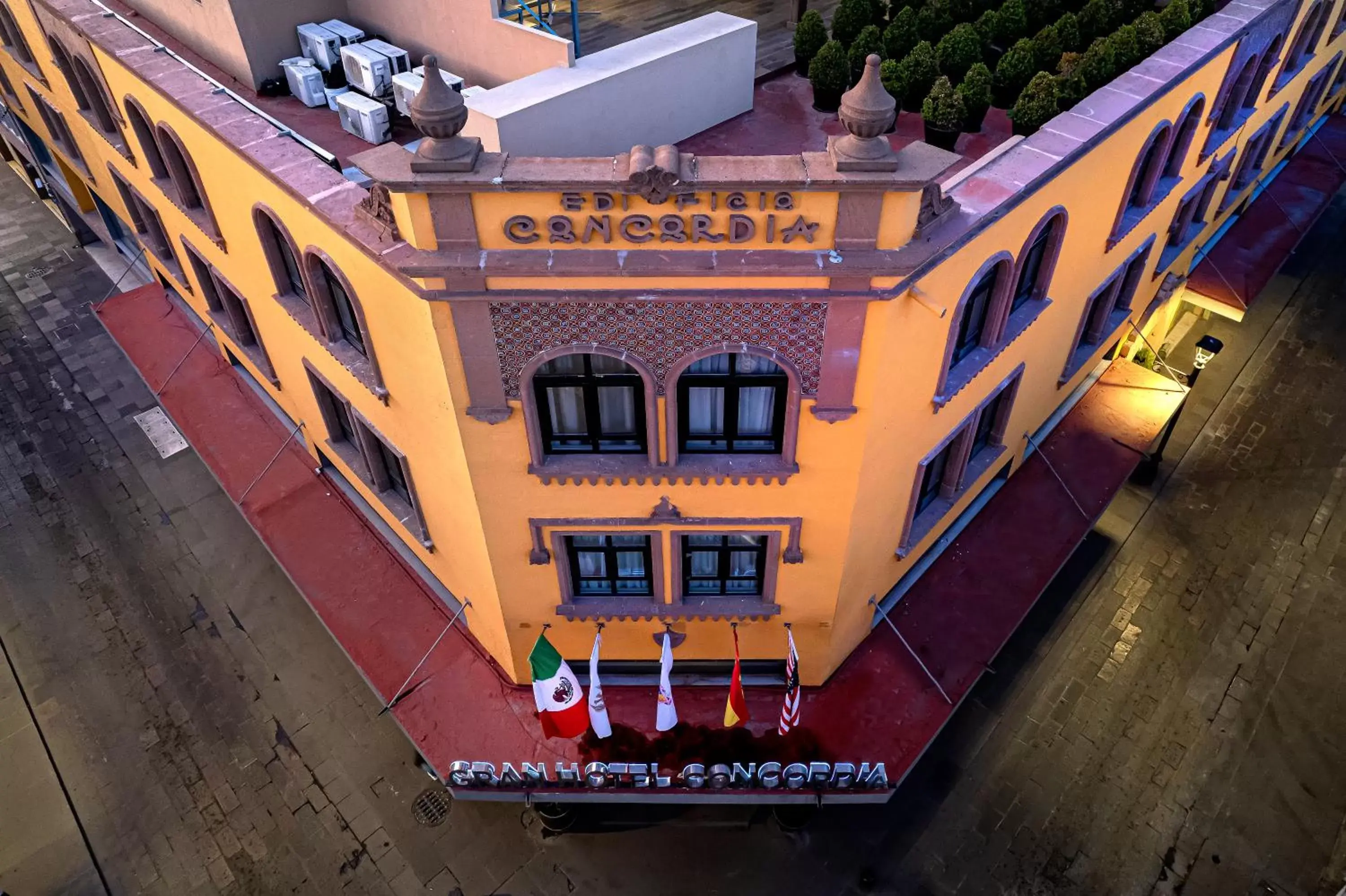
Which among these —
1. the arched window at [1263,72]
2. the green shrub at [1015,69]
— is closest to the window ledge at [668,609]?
the green shrub at [1015,69]

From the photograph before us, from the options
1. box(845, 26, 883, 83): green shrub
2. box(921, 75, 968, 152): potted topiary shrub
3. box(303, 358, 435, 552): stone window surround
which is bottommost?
box(303, 358, 435, 552): stone window surround

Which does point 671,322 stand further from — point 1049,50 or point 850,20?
point 1049,50

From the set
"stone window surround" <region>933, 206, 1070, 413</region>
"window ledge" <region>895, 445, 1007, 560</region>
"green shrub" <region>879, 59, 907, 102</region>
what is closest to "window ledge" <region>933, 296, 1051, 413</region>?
"stone window surround" <region>933, 206, 1070, 413</region>

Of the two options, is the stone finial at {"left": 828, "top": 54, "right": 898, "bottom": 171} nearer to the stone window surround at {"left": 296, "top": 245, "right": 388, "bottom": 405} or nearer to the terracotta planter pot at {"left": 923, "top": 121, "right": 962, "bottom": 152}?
the terracotta planter pot at {"left": 923, "top": 121, "right": 962, "bottom": 152}

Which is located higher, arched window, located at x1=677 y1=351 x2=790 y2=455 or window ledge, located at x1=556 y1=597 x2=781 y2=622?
arched window, located at x1=677 y1=351 x2=790 y2=455

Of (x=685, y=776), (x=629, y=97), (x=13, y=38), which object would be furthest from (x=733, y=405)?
(x=13, y=38)

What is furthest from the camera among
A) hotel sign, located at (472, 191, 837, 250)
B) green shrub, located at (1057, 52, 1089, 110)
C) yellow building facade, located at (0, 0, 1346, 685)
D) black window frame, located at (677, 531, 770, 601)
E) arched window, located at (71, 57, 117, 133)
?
arched window, located at (71, 57, 117, 133)

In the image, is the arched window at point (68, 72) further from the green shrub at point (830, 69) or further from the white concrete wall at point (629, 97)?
the green shrub at point (830, 69)
